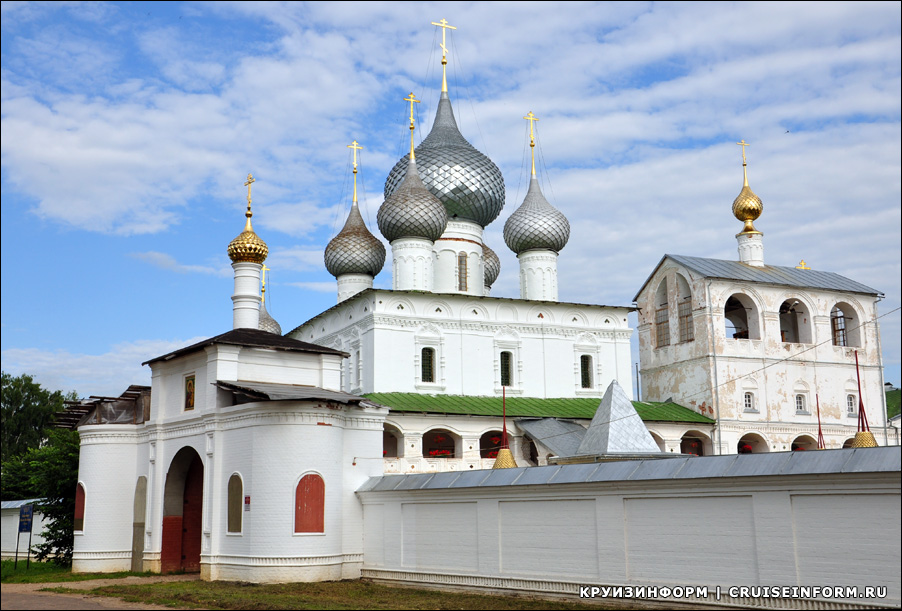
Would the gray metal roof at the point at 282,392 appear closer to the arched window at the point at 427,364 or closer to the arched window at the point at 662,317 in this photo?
the arched window at the point at 427,364

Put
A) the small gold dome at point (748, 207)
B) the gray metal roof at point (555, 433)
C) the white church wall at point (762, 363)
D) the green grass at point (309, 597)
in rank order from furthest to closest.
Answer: the small gold dome at point (748, 207) < the white church wall at point (762, 363) < the gray metal roof at point (555, 433) < the green grass at point (309, 597)

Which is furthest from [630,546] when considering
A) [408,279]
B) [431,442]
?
[408,279]

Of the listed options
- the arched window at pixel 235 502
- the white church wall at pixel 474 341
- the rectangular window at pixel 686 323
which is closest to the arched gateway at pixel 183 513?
the arched window at pixel 235 502

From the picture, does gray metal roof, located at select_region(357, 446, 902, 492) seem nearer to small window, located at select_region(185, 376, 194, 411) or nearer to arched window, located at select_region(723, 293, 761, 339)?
small window, located at select_region(185, 376, 194, 411)

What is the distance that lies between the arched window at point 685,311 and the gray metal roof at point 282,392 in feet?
51.2

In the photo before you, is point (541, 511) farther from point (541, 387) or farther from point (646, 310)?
point (646, 310)

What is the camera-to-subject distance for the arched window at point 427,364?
87.4 feet

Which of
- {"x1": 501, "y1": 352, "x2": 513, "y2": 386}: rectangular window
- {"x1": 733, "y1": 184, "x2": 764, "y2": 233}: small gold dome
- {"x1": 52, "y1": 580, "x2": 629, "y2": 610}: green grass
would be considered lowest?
{"x1": 52, "y1": 580, "x2": 629, "y2": 610}: green grass

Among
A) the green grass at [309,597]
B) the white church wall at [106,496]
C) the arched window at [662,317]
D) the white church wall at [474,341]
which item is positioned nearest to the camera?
the green grass at [309,597]

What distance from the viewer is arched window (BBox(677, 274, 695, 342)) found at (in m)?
30.1

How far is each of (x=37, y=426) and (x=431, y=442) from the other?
28967 mm

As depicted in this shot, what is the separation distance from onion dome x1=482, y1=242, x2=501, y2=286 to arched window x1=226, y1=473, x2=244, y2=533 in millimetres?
18613

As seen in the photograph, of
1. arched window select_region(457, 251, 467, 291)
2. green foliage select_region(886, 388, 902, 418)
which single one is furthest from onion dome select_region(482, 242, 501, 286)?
green foliage select_region(886, 388, 902, 418)

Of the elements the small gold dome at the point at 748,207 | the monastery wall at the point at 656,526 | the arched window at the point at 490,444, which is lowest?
the monastery wall at the point at 656,526
